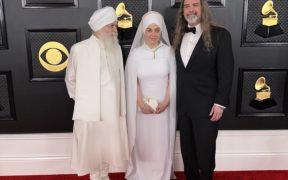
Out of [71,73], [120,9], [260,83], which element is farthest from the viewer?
[260,83]

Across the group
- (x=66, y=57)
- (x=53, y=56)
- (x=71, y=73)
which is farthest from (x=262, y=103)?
(x=53, y=56)

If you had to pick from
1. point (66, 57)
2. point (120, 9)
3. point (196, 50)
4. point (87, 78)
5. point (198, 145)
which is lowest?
Result: point (198, 145)

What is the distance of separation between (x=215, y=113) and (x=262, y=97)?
95cm

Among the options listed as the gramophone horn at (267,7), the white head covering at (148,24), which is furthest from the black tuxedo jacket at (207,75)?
the gramophone horn at (267,7)

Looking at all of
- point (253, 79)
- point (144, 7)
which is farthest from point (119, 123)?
point (253, 79)

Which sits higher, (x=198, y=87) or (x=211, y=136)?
(x=198, y=87)

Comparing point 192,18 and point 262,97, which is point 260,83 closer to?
point 262,97

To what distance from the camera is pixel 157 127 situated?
9.15 ft

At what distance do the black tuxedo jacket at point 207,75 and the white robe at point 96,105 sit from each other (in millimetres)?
572

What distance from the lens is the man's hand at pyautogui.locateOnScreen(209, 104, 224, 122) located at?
7.82 ft

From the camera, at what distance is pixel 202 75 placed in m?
2.40

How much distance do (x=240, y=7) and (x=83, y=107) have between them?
69.8 inches

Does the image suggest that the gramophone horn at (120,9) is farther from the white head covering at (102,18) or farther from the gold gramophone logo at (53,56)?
the gold gramophone logo at (53,56)

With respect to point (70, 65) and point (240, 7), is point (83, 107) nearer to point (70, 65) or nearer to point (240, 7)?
point (70, 65)
